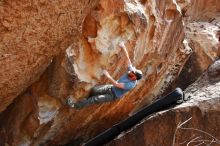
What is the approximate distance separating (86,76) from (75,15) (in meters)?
1.54

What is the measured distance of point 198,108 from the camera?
24.3 ft

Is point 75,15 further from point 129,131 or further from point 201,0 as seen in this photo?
point 201,0

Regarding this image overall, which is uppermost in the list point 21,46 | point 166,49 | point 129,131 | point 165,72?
point 21,46

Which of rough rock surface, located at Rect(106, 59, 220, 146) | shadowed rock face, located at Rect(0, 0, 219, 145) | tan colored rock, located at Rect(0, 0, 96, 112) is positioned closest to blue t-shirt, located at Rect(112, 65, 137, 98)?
shadowed rock face, located at Rect(0, 0, 219, 145)

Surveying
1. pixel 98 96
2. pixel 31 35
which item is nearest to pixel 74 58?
pixel 98 96

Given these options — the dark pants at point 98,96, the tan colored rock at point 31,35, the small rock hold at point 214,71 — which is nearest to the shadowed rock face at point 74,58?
the tan colored rock at point 31,35

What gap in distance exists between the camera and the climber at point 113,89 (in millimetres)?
6449

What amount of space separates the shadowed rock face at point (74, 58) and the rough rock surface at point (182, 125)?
2.84ft

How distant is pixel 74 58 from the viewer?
22.6 feet

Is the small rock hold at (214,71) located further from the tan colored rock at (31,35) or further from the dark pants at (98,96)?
the tan colored rock at (31,35)

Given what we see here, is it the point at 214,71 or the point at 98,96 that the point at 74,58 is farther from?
the point at 214,71

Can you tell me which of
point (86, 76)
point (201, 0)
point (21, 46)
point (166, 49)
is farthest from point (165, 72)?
point (21, 46)

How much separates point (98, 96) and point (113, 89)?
1.19ft

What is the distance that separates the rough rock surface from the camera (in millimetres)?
7203
